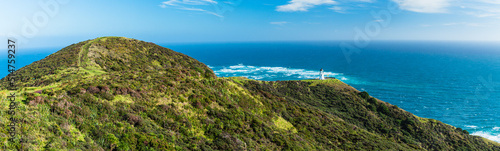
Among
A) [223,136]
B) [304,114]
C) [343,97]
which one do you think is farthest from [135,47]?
[343,97]

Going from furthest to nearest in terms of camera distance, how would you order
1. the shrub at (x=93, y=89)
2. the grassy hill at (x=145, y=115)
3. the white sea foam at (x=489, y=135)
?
the white sea foam at (x=489, y=135) < the shrub at (x=93, y=89) < the grassy hill at (x=145, y=115)

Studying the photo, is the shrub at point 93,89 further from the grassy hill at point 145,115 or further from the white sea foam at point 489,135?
the white sea foam at point 489,135

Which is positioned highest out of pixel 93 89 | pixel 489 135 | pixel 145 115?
pixel 93 89

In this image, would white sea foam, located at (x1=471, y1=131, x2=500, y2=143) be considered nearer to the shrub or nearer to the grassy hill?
the grassy hill

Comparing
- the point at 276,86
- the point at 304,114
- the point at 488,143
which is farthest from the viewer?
the point at 276,86

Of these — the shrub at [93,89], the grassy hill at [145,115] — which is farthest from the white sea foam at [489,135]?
the shrub at [93,89]

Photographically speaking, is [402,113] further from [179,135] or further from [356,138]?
[179,135]

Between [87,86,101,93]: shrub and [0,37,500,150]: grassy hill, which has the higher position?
[87,86,101,93]: shrub

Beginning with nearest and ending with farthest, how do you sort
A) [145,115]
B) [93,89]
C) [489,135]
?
[145,115] < [93,89] < [489,135]

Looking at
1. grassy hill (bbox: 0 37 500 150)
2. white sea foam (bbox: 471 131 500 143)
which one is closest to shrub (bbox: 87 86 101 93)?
grassy hill (bbox: 0 37 500 150)

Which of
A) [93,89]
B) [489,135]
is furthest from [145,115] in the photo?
[489,135]

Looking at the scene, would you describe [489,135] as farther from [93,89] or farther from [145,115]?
[93,89]
